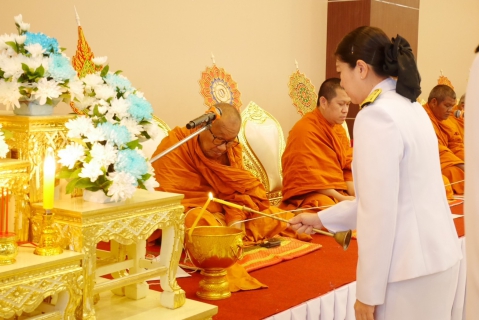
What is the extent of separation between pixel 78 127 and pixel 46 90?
0.17m

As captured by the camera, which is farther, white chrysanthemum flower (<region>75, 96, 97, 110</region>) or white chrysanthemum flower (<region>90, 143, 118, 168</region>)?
white chrysanthemum flower (<region>75, 96, 97, 110</region>)

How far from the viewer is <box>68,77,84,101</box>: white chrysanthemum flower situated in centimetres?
215

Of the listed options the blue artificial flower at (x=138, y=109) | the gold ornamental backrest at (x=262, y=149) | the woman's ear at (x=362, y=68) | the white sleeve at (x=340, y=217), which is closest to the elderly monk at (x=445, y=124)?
the gold ornamental backrest at (x=262, y=149)

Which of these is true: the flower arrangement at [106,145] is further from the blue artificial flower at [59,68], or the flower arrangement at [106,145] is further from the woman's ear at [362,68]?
the woman's ear at [362,68]

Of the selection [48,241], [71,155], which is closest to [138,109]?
[71,155]

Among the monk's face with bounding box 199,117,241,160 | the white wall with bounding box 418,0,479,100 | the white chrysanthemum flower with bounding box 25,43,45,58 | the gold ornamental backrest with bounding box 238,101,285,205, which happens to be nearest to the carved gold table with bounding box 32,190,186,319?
the white chrysanthemum flower with bounding box 25,43,45,58

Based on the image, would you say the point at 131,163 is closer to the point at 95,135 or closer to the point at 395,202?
the point at 95,135

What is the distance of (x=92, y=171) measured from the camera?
6.51 ft

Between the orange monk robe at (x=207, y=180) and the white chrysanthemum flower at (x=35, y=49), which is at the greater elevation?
the white chrysanthemum flower at (x=35, y=49)

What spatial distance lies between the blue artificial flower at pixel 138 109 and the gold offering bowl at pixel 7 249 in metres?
0.57

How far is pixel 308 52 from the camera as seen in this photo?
5.87 meters

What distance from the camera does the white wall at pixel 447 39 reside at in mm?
7961

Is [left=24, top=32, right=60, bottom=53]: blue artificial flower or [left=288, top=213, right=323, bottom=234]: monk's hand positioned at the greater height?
[left=24, top=32, right=60, bottom=53]: blue artificial flower

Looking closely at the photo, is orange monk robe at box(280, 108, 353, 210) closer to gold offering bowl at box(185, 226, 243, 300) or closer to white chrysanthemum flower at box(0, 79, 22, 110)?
gold offering bowl at box(185, 226, 243, 300)
